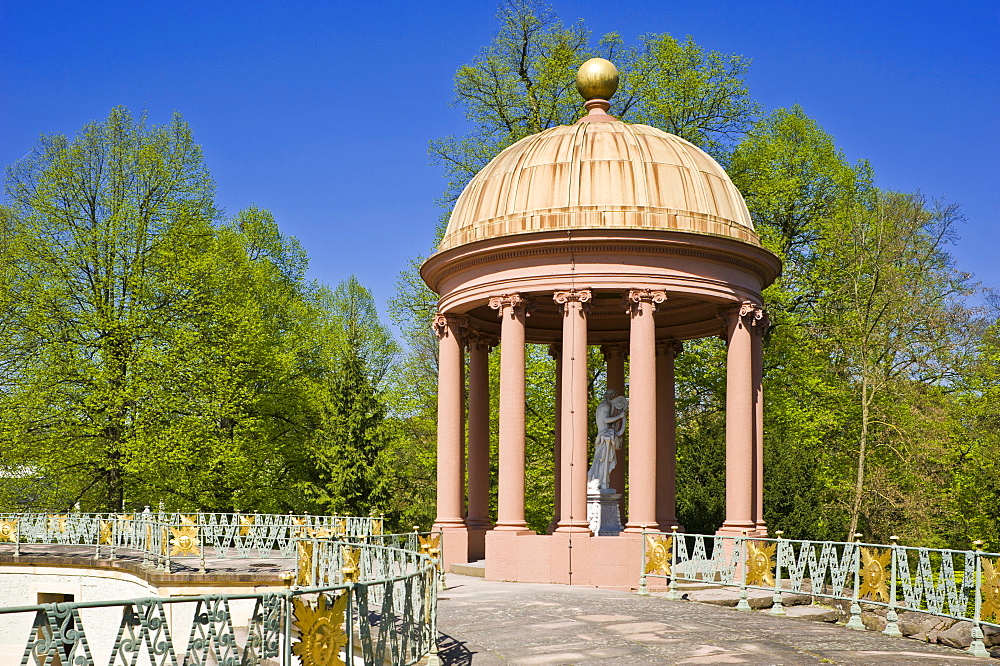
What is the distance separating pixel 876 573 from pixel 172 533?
46.5ft

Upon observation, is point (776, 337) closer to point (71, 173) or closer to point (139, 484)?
point (139, 484)

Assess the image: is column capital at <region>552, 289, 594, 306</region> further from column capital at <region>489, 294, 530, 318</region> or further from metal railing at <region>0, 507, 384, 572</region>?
metal railing at <region>0, 507, 384, 572</region>

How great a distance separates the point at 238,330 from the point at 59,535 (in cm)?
851

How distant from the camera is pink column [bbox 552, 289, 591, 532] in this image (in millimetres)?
18406

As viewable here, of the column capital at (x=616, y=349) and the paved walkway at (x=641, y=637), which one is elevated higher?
the column capital at (x=616, y=349)

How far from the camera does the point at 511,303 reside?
19547mm

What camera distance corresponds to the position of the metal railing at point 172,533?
20856mm

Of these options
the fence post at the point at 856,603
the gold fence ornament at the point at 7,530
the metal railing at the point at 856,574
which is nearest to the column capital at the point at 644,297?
the metal railing at the point at 856,574

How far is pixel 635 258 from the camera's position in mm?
18938

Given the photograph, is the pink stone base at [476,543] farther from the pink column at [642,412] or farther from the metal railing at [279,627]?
the metal railing at [279,627]

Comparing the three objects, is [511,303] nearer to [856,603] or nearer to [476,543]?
[476,543]

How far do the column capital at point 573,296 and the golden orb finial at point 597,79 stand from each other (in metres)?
6.21

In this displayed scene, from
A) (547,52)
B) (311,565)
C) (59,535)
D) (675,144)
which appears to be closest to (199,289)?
(59,535)

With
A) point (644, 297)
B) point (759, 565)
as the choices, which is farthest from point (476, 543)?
point (759, 565)
